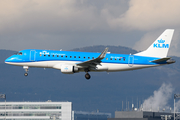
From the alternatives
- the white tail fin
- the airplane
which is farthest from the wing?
the white tail fin

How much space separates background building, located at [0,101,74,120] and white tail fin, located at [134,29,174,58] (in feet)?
325

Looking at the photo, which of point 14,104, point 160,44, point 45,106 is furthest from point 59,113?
point 160,44

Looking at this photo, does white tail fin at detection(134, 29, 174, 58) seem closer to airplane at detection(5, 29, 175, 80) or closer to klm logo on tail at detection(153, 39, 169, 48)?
klm logo on tail at detection(153, 39, 169, 48)

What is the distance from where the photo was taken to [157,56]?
70938mm

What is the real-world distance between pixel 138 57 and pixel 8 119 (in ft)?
348

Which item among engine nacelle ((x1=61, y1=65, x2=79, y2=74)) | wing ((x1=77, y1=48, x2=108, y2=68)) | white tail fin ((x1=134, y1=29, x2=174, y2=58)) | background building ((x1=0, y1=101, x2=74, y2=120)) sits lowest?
background building ((x1=0, y1=101, x2=74, y2=120))

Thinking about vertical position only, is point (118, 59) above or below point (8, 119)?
above

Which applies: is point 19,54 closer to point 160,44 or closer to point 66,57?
point 66,57

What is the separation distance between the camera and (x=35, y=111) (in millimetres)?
168875

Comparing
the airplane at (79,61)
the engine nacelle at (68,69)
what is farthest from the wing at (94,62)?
the engine nacelle at (68,69)

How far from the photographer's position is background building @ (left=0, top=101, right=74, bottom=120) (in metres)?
166

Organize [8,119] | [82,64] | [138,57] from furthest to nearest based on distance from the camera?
1. [8,119]
2. [138,57]
3. [82,64]

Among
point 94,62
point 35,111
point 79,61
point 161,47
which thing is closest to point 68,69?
point 79,61

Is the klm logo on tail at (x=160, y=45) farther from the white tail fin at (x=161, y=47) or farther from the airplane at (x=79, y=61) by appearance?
the airplane at (x=79, y=61)
